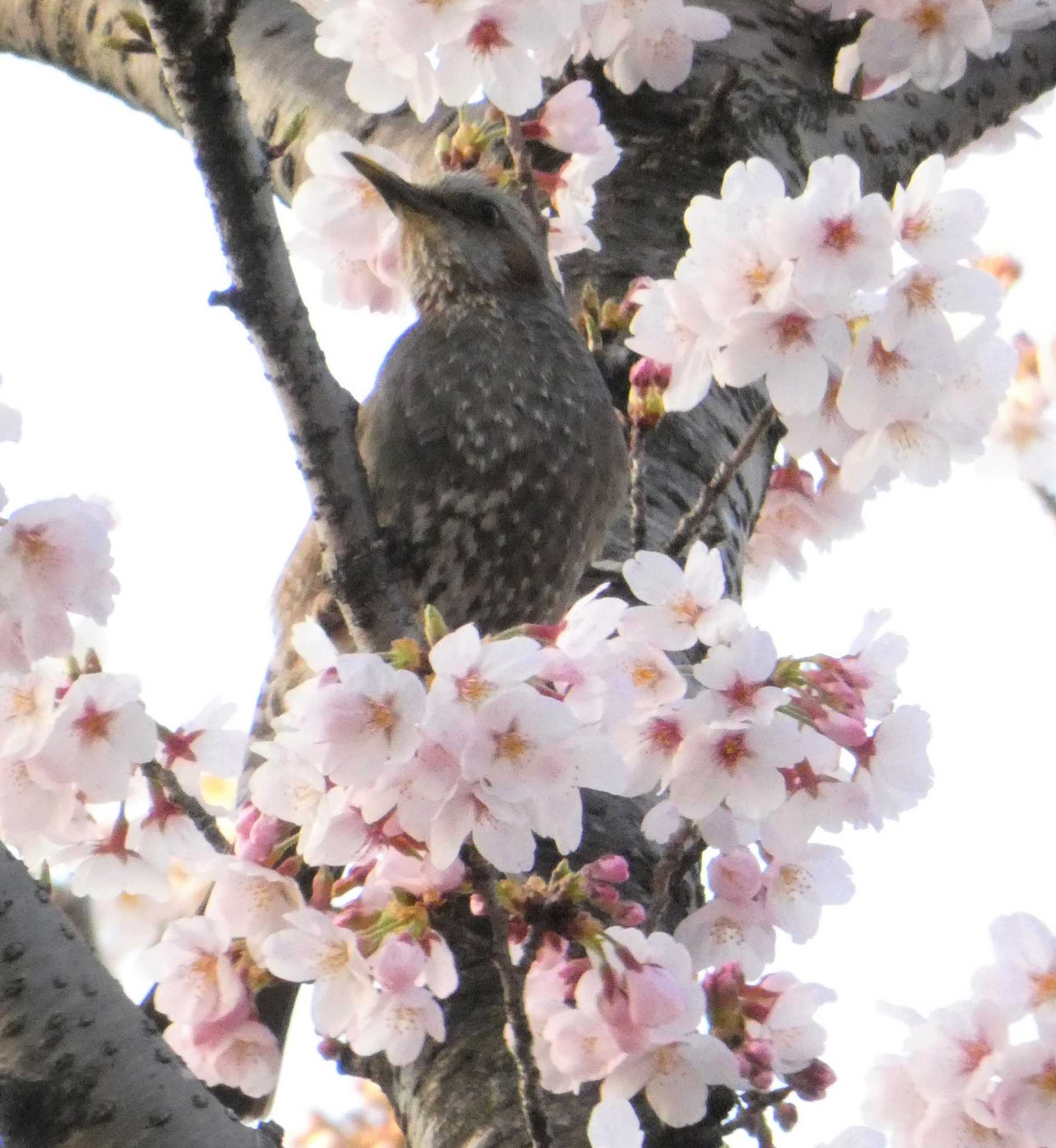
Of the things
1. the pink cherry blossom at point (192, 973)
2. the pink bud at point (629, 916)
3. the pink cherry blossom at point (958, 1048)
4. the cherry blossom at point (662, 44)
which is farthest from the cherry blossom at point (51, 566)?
the cherry blossom at point (662, 44)

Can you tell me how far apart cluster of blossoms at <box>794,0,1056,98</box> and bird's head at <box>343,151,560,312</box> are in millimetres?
611

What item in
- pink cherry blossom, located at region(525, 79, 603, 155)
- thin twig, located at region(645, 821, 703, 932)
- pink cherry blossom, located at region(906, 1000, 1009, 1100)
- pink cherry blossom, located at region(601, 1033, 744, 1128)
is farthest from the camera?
pink cherry blossom, located at region(525, 79, 603, 155)

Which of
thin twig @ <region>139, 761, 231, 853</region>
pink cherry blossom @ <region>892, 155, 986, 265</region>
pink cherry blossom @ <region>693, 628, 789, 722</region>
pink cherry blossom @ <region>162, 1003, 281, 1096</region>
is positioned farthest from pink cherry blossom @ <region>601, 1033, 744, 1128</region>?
pink cherry blossom @ <region>892, 155, 986, 265</region>

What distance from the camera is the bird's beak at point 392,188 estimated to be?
2.02 m

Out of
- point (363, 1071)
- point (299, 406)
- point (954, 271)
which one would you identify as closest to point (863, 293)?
point (954, 271)

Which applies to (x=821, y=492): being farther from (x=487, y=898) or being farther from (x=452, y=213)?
(x=487, y=898)

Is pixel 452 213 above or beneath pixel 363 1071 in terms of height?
above

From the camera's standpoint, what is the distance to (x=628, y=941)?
1.29 metres

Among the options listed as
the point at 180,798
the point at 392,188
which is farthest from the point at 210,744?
the point at 392,188

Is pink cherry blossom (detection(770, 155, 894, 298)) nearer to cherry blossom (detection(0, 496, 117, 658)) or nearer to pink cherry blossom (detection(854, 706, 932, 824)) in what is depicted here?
pink cherry blossom (detection(854, 706, 932, 824))

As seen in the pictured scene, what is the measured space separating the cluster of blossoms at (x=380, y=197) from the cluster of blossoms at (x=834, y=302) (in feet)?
2.03

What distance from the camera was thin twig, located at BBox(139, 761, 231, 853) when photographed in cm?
154

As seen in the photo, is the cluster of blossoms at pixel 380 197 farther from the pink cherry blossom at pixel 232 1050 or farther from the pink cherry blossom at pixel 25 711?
the pink cherry blossom at pixel 232 1050

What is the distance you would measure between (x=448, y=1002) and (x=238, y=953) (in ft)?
0.80
